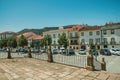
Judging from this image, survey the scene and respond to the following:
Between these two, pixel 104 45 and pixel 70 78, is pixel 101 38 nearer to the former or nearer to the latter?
pixel 104 45

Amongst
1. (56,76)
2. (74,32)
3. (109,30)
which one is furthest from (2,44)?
(56,76)

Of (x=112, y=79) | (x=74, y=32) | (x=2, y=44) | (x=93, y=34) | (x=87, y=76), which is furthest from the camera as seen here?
(x=2, y=44)

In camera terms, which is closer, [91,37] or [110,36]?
[110,36]

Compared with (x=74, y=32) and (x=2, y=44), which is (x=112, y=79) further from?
(x=2, y=44)

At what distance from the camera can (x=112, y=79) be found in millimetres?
7492

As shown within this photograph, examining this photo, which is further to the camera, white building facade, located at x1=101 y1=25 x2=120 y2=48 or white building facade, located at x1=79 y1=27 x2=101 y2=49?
white building facade, located at x1=79 y1=27 x2=101 y2=49

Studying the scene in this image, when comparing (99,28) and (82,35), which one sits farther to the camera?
(82,35)

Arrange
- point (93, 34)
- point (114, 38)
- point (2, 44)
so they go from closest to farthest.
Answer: point (114, 38) < point (93, 34) < point (2, 44)

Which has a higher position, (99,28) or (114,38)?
(99,28)

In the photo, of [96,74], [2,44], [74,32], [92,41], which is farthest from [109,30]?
[2,44]

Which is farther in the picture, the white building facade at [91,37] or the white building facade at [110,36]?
the white building facade at [91,37]

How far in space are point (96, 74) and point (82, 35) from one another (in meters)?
44.2

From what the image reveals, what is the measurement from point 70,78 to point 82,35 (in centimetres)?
4482

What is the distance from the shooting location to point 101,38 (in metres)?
47.3
